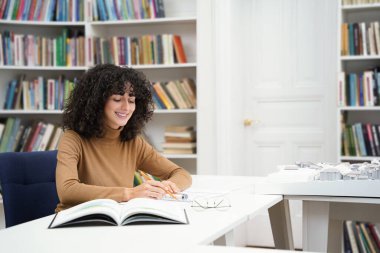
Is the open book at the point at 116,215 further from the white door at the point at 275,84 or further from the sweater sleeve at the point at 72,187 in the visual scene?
the white door at the point at 275,84

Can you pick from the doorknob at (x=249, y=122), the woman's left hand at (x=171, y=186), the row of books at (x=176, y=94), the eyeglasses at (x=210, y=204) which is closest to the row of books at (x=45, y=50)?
the row of books at (x=176, y=94)

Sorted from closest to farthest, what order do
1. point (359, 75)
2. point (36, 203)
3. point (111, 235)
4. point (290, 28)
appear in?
point (111, 235) < point (36, 203) < point (359, 75) < point (290, 28)

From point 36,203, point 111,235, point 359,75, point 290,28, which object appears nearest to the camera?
point 111,235

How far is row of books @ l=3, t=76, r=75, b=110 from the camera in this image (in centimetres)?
436

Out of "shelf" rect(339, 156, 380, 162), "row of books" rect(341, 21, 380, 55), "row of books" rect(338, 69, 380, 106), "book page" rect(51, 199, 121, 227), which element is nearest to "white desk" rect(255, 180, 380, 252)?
"book page" rect(51, 199, 121, 227)

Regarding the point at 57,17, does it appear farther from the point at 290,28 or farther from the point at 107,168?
the point at 107,168

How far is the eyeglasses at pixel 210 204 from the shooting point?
198 centimetres

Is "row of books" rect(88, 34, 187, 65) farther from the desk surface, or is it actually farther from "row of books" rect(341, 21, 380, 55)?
the desk surface

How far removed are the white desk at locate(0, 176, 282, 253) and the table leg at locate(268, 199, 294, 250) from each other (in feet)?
2.47

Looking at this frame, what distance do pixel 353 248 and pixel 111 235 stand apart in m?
2.81

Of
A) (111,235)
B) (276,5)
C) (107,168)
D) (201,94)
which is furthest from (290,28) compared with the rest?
(111,235)

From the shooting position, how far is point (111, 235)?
1.57 m

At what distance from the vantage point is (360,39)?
152 inches

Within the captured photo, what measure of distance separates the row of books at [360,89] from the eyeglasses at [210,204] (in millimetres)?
2070
